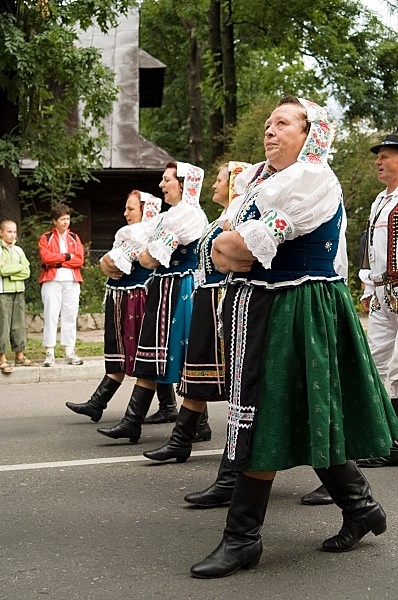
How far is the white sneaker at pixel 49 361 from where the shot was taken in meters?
10.7

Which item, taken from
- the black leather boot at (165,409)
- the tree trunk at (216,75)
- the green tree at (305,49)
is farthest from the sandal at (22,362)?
the tree trunk at (216,75)

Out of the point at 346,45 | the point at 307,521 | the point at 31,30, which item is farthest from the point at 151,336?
the point at 346,45

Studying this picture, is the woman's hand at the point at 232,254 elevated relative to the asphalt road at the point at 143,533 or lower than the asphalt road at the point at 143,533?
elevated

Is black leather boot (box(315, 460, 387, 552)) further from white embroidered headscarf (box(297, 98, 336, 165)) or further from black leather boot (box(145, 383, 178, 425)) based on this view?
black leather boot (box(145, 383, 178, 425))

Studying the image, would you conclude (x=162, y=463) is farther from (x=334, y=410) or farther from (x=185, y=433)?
(x=334, y=410)

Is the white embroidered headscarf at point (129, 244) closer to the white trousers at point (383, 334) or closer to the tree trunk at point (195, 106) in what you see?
the white trousers at point (383, 334)

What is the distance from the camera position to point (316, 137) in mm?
4082

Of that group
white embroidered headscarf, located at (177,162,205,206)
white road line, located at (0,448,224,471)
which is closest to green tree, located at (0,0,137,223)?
white embroidered headscarf, located at (177,162,205,206)

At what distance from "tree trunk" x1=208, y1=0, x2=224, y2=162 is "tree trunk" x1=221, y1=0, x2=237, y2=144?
0.22 m

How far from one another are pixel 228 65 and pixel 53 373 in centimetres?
1547

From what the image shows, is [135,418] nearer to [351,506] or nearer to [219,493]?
[219,493]

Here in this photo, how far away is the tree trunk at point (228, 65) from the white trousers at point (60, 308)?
13.1m

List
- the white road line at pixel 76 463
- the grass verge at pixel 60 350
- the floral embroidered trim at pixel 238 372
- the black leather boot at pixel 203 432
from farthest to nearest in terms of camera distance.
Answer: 1. the grass verge at pixel 60 350
2. the black leather boot at pixel 203 432
3. the white road line at pixel 76 463
4. the floral embroidered trim at pixel 238 372

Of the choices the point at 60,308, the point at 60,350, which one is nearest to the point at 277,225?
the point at 60,308
